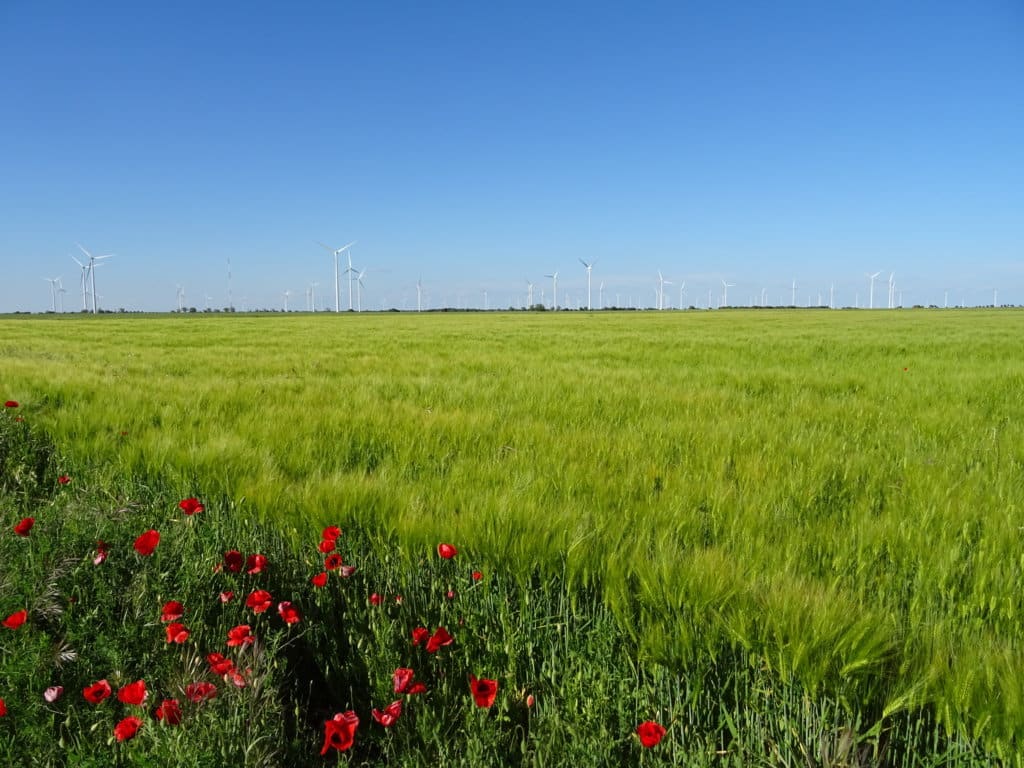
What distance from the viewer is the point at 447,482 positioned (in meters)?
3.07

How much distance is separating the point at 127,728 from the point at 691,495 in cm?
245

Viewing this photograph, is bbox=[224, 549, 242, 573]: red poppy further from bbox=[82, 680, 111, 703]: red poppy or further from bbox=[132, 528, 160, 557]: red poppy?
bbox=[82, 680, 111, 703]: red poppy

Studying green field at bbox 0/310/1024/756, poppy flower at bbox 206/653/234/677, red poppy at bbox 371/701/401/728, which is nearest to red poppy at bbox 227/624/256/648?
poppy flower at bbox 206/653/234/677

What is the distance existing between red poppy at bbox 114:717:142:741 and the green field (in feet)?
3.64

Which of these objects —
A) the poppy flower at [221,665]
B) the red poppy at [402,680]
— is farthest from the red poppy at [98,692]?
the red poppy at [402,680]

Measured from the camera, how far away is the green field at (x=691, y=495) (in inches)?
62.6

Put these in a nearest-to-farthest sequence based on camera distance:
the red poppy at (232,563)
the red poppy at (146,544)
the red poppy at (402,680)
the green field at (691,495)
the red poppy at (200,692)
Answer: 1. the red poppy at (200,692)
2. the red poppy at (402,680)
3. the green field at (691,495)
4. the red poppy at (146,544)
5. the red poppy at (232,563)

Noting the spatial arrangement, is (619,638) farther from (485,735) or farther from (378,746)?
(378,746)

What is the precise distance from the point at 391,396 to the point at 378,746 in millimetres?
5313

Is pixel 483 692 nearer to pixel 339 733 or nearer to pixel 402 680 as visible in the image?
pixel 402 680

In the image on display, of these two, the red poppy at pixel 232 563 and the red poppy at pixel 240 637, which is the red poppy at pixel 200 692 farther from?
the red poppy at pixel 232 563

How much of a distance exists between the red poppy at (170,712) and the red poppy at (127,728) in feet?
0.16

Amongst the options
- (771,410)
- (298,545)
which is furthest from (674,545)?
(771,410)

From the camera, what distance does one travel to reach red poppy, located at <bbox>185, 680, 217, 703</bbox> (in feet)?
4.34
